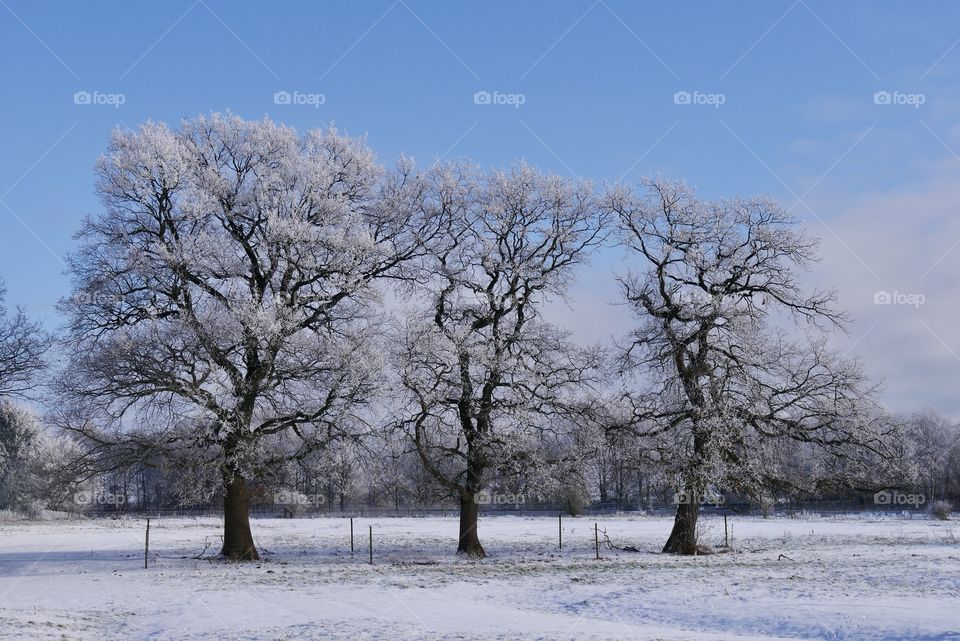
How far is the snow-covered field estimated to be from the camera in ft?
46.8

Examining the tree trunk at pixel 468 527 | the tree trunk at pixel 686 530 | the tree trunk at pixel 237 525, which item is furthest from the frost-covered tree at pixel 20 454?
the tree trunk at pixel 686 530

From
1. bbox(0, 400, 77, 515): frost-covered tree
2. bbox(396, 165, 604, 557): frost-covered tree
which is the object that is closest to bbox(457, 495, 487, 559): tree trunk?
bbox(396, 165, 604, 557): frost-covered tree

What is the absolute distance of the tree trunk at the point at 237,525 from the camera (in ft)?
89.6

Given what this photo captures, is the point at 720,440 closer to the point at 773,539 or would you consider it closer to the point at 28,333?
the point at 773,539

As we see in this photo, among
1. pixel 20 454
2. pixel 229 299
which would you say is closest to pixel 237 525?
pixel 229 299

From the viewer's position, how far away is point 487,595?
19188mm

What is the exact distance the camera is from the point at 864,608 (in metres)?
15.1

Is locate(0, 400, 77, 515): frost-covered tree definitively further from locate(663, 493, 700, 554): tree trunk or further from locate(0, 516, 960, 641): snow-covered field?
locate(663, 493, 700, 554): tree trunk

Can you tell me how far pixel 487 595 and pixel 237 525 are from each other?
1157 cm

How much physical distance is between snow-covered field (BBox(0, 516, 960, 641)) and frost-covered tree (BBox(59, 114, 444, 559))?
4.42 metres

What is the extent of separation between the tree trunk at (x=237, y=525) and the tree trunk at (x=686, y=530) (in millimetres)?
14255

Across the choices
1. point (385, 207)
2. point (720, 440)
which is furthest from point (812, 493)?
point (385, 207)

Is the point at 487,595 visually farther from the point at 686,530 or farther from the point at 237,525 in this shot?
the point at 686,530

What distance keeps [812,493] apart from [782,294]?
677cm
